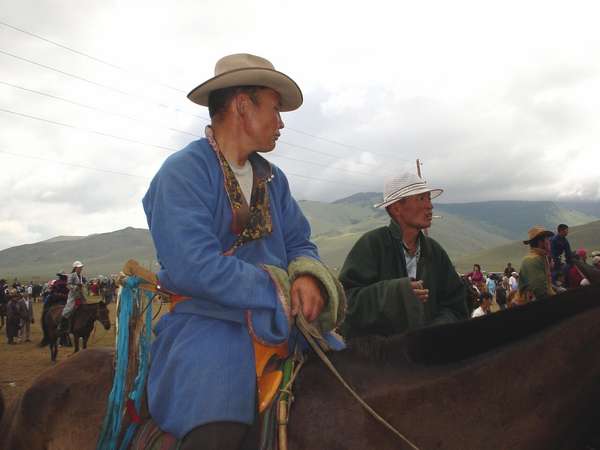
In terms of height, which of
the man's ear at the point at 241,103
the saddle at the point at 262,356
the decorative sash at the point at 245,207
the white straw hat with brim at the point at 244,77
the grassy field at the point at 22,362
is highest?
the white straw hat with brim at the point at 244,77

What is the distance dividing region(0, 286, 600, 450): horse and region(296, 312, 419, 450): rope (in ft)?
0.12

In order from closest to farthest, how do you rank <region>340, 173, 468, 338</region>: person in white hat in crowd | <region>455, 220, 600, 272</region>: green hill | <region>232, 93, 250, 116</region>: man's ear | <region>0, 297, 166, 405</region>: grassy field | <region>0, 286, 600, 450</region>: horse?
<region>0, 286, 600, 450</region>: horse → <region>232, 93, 250, 116</region>: man's ear → <region>340, 173, 468, 338</region>: person in white hat in crowd → <region>0, 297, 166, 405</region>: grassy field → <region>455, 220, 600, 272</region>: green hill

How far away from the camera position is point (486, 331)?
2.01 m

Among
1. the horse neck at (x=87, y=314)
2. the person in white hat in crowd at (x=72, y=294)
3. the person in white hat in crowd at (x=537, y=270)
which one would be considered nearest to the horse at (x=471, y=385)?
the person in white hat in crowd at (x=537, y=270)

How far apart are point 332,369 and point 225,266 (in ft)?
2.21

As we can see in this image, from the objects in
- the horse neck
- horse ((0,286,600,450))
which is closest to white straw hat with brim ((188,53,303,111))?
horse ((0,286,600,450))

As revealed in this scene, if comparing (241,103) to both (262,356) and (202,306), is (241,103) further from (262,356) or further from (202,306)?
(262,356)

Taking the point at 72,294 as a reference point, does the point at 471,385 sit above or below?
below

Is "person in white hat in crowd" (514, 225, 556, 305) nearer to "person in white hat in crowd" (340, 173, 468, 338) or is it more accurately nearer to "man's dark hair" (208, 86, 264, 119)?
"person in white hat in crowd" (340, 173, 468, 338)

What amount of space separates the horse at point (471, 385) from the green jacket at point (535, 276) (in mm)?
6343

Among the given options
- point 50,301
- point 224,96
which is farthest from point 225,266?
point 50,301

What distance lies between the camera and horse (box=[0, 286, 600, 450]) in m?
1.81

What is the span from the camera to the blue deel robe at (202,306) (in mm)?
1882

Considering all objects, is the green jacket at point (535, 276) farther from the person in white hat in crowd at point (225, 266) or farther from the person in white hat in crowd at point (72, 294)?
the person in white hat in crowd at point (72, 294)
